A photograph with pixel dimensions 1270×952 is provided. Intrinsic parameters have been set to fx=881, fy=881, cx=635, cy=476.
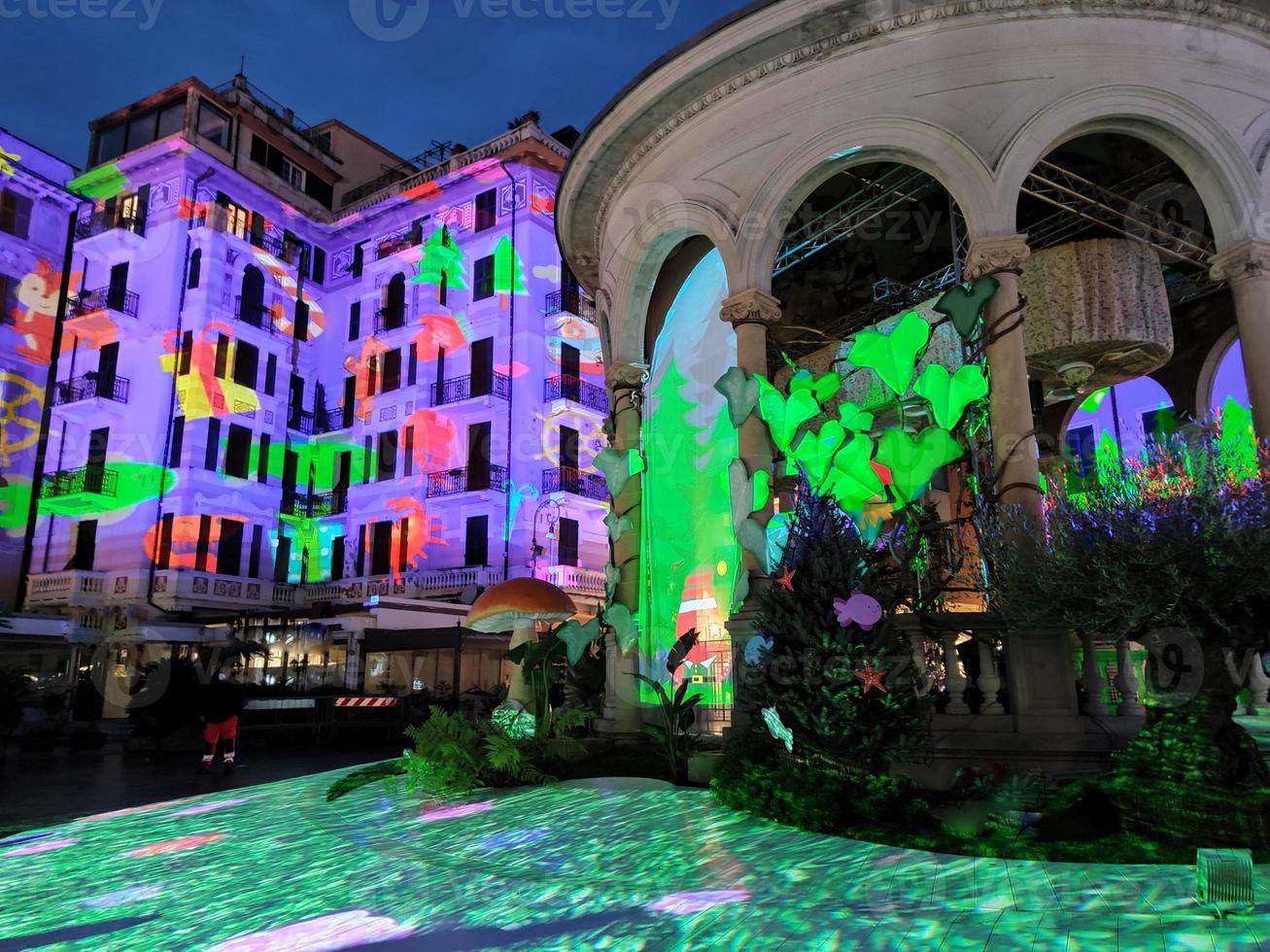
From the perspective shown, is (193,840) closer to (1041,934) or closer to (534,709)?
(534,709)

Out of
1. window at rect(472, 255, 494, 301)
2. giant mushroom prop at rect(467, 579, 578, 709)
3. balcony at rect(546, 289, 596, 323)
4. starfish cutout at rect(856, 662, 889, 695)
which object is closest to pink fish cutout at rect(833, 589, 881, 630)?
starfish cutout at rect(856, 662, 889, 695)

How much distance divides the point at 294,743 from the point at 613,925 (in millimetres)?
16680

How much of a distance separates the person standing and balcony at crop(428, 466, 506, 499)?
48.2 feet

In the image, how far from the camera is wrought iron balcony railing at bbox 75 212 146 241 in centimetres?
3106

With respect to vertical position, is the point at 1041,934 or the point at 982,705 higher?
the point at 982,705

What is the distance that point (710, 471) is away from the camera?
12844mm


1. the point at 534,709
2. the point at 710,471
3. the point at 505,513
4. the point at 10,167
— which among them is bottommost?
the point at 534,709

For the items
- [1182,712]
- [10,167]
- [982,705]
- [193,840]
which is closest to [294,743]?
[193,840]

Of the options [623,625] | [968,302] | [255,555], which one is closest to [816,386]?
[968,302]

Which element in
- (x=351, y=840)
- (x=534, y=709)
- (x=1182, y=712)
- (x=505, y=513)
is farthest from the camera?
(x=505, y=513)

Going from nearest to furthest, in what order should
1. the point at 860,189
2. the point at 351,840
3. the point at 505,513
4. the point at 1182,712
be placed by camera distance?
the point at 1182,712 → the point at 351,840 → the point at 860,189 → the point at 505,513

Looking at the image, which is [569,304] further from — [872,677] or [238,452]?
[872,677]

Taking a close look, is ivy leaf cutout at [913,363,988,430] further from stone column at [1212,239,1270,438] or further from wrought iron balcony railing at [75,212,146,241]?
wrought iron balcony railing at [75,212,146,241]

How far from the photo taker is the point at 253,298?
32.4 metres
